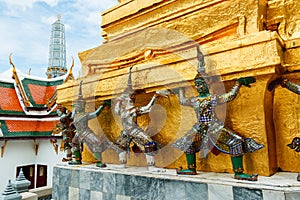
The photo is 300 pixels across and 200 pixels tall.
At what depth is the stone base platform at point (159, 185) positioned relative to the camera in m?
1.94

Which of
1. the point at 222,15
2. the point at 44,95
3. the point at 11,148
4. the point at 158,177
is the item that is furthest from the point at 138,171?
the point at 44,95

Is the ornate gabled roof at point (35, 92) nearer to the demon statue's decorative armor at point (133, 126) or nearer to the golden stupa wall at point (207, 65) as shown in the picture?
the golden stupa wall at point (207, 65)

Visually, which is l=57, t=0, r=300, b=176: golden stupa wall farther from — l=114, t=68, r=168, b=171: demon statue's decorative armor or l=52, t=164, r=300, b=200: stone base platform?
l=52, t=164, r=300, b=200: stone base platform

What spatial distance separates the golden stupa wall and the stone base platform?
304 millimetres

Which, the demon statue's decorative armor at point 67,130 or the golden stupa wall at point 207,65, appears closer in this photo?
the golden stupa wall at point 207,65

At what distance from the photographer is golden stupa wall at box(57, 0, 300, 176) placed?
2.32 metres

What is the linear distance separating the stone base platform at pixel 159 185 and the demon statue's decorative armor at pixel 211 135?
0.13 meters

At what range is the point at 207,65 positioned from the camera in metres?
2.55

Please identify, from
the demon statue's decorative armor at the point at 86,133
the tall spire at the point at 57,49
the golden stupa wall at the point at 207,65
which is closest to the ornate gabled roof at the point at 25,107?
the golden stupa wall at the point at 207,65

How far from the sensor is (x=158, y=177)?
2525 mm

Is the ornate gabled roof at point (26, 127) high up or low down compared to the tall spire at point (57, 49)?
down

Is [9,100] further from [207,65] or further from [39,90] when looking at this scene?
[207,65]

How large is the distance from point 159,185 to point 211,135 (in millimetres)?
755

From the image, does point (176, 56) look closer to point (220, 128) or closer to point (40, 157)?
point (220, 128)
